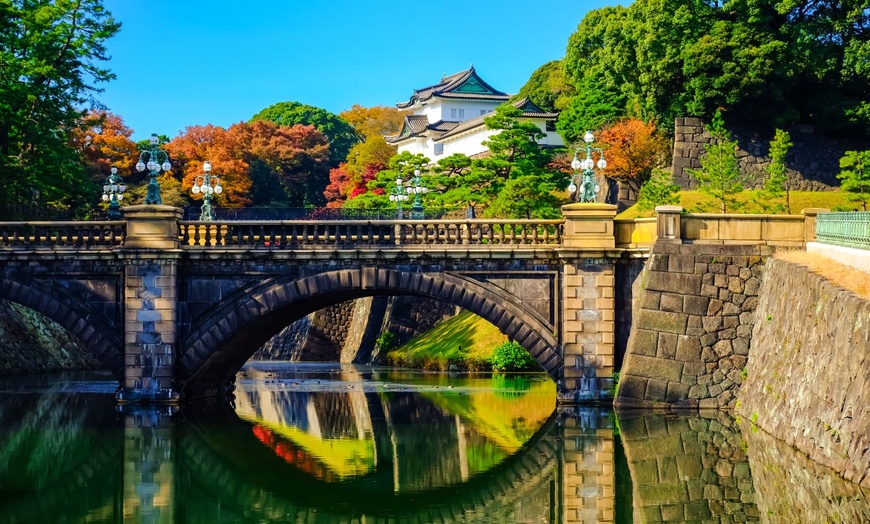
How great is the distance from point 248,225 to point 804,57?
105 ft

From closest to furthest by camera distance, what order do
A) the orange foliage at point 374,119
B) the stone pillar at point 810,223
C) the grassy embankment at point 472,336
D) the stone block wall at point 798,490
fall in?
the stone block wall at point 798,490, the stone pillar at point 810,223, the grassy embankment at point 472,336, the orange foliage at point 374,119

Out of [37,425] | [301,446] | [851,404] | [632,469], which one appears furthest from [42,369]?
[851,404]

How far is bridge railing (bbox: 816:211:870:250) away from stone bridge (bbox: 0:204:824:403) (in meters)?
5.25

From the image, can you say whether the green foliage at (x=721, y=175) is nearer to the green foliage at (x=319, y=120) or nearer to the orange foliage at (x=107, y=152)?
the orange foliage at (x=107, y=152)

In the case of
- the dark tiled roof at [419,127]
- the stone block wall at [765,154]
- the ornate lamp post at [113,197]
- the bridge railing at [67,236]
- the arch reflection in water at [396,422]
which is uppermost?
the dark tiled roof at [419,127]

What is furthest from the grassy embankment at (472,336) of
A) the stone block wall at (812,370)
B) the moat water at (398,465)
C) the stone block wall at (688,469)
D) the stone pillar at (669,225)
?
the stone block wall at (688,469)

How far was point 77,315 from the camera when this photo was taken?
126 ft

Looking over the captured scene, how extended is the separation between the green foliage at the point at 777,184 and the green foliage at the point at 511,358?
1150 centimetres

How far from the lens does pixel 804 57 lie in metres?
59.4

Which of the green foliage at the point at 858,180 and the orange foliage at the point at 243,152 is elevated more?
the orange foliage at the point at 243,152

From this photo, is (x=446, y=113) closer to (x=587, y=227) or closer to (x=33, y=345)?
(x=33, y=345)

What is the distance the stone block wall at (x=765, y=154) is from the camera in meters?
63.5

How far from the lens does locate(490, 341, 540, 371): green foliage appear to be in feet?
176

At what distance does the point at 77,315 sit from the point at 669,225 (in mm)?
17691
